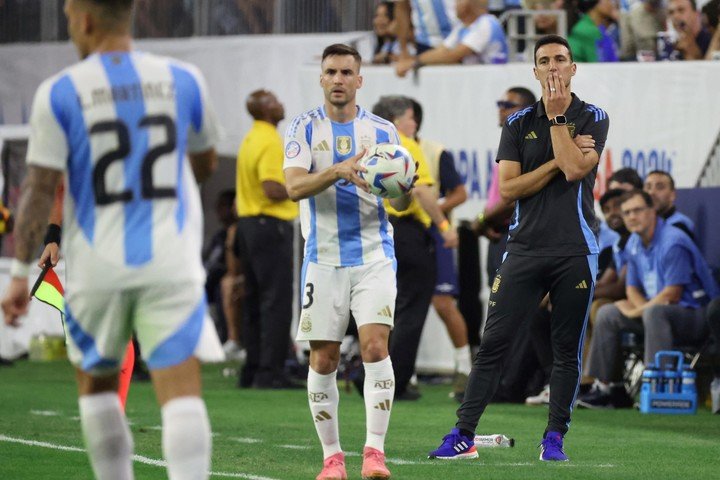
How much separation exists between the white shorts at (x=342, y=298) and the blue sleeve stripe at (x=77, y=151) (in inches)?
100

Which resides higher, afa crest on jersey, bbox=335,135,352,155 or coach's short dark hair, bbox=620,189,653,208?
afa crest on jersey, bbox=335,135,352,155

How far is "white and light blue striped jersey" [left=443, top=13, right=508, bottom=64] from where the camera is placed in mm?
15180

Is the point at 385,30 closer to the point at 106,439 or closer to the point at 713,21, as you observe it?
the point at 713,21

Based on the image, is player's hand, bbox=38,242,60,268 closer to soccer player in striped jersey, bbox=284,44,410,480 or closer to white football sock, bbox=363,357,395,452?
soccer player in striped jersey, bbox=284,44,410,480

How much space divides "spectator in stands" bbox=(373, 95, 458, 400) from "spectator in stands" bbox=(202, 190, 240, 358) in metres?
6.33

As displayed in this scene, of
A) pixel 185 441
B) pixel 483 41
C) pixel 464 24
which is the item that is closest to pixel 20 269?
pixel 185 441

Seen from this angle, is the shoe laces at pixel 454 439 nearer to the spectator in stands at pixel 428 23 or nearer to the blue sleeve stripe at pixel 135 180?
the blue sleeve stripe at pixel 135 180

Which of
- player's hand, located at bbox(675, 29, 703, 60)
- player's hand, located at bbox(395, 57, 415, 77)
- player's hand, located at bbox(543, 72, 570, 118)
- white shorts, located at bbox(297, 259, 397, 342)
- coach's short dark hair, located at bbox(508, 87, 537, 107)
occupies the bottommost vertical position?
white shorts, located at bbox(297, 259, 397, 342)

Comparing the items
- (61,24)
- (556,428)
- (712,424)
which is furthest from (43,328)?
(556,428)

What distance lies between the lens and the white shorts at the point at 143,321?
5.33 meters

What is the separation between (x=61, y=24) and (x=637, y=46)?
8118 mm

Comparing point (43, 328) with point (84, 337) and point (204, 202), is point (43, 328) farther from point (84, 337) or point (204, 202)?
point (84, 337)

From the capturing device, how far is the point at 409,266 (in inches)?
481

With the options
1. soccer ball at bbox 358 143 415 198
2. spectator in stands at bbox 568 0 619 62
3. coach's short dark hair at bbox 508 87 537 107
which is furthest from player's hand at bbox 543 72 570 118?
spectator in stands at bbox 568 0 619 62
